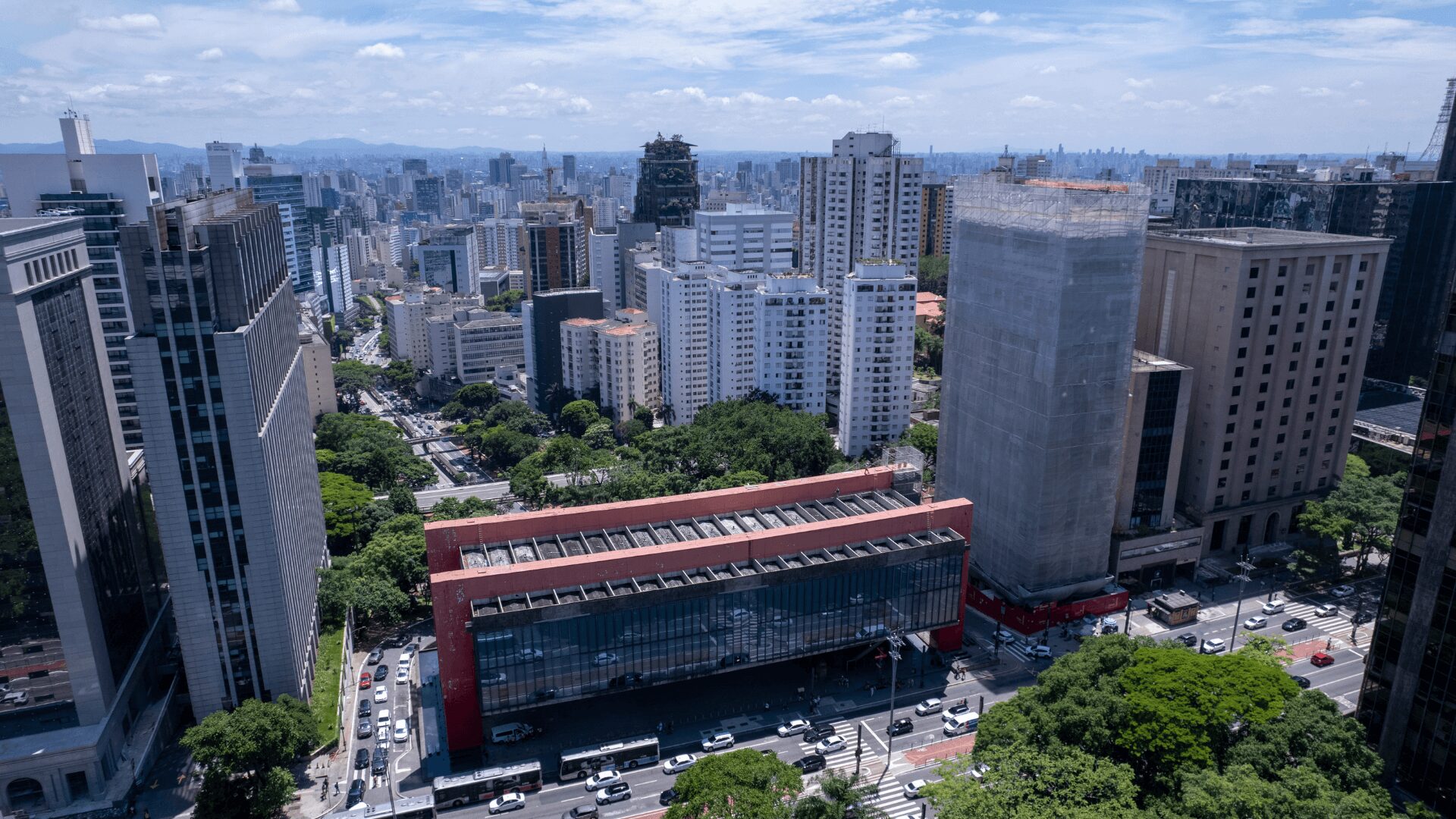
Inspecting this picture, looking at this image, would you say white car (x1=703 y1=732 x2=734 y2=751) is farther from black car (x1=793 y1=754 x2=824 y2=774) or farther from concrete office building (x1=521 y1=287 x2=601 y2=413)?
concrete office building (x1=521 y1=287 x2=601 y2=413)

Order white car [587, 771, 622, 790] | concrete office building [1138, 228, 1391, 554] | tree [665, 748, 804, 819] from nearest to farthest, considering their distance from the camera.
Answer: tree [665, 748, 804, 819]
white car [587, 771, 622, 790]
concrete office building [1138, 228, 1391, 554]

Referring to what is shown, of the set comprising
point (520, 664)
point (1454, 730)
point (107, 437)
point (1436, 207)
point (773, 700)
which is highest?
point (1436, 207)

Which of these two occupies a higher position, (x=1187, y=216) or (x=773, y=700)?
(x=1187, y=216)

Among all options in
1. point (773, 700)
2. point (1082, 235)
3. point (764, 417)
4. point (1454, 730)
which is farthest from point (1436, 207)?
point (773, 700)

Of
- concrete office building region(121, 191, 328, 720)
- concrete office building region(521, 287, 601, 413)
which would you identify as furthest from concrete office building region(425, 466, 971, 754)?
concrete office building region(521, 287, 601, 413)

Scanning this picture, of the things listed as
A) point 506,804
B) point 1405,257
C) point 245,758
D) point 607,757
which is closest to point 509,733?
point 506,804

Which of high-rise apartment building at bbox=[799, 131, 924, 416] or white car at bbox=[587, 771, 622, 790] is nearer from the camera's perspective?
white car at bbox=[587, 771, 622, 790]

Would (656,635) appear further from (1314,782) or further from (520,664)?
(1314,782)

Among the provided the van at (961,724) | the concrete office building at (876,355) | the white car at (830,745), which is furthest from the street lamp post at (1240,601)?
the concrete office building at (876,355)
